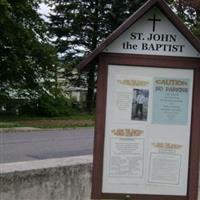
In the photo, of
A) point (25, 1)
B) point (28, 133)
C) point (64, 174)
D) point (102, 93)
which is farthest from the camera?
point (25, 1)

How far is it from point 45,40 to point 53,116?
4384mm

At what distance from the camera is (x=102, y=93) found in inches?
199

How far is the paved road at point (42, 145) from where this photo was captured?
15.3 meters

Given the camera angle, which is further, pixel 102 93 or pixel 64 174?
pixel 64 174

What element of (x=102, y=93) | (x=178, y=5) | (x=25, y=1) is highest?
(x=178, y=5)

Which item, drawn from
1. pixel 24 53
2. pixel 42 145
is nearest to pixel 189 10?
pixel 24 53

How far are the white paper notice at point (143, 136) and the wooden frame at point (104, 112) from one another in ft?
0.12

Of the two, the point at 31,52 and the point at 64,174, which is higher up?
the point at 31,52

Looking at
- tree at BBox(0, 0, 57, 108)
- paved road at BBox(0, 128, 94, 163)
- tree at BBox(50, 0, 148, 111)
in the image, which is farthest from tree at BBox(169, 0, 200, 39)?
paved road at BBox(0, 128, 94, 163)

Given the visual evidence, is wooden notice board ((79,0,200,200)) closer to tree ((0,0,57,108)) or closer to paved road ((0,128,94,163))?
paved road ((0,128,94,163))

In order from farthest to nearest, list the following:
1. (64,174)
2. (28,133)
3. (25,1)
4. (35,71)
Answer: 1. (35,71)
2. (25,1)
3. (28,133)
4. (64,174)

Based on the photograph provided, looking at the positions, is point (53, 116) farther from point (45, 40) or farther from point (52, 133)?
point (52, 133)

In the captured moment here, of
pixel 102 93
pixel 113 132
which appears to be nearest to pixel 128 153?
pixel 113 132

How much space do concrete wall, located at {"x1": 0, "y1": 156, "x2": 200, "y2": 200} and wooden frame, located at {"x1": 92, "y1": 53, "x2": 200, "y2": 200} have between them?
812 millimetres
